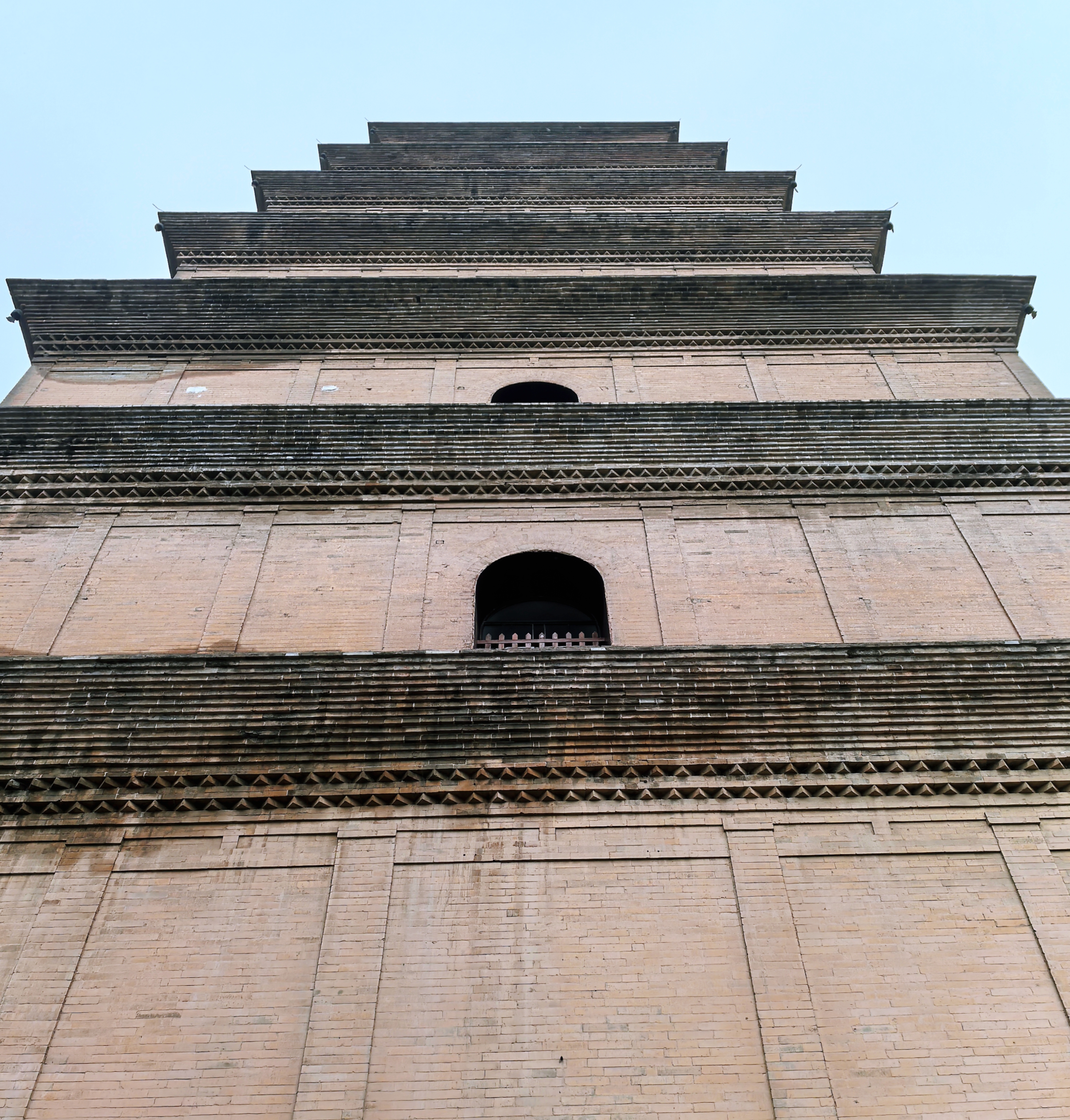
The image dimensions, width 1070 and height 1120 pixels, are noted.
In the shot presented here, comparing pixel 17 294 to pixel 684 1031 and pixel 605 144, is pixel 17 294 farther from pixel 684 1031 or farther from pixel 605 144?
pixel 605 144

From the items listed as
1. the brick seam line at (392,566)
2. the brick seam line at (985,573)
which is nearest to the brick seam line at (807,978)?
the brick seam line at (985,573)

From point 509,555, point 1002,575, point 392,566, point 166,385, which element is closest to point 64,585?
point 392,566

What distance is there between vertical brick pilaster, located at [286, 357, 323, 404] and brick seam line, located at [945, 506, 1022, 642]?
245 inches

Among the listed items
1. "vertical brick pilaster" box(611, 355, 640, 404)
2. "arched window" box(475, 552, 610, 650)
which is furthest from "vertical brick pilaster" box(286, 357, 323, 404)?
"arched window" box(475, 552, 610, 650)

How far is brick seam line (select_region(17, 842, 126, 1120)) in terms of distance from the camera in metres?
5.12

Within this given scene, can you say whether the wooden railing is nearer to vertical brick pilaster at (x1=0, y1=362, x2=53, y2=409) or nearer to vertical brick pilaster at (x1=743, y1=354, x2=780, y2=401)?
vertical brick pilaster at (x1=743, y1=354, x2=780, y2=401)

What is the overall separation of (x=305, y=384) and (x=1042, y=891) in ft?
26.6

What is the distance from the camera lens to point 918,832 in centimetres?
621

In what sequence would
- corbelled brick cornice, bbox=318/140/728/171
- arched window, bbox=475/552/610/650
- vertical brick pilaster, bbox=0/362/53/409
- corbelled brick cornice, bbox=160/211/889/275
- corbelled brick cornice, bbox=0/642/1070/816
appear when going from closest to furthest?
corbelled brick cornice, bbox=0/642/1070/816 → arched window, bbox=475/552/610/650 → vertical brick pilaster, bbox=0/362/53/409 → corbelled brick cornice, bbox=160/211/889/275 → corbelled brick cornice, bbox=318/140/728/171

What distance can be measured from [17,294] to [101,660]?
636 cm

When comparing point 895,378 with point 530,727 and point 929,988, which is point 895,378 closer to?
point 530,727

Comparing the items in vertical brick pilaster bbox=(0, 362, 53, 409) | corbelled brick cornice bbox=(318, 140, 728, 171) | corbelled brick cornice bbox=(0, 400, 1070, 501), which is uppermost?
corbelled brick cornice bbox=(318, 140, 728, 171)

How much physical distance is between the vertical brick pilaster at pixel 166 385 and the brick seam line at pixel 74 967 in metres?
5.23

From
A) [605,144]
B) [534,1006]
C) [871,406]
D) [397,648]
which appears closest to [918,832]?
[534,1006]
